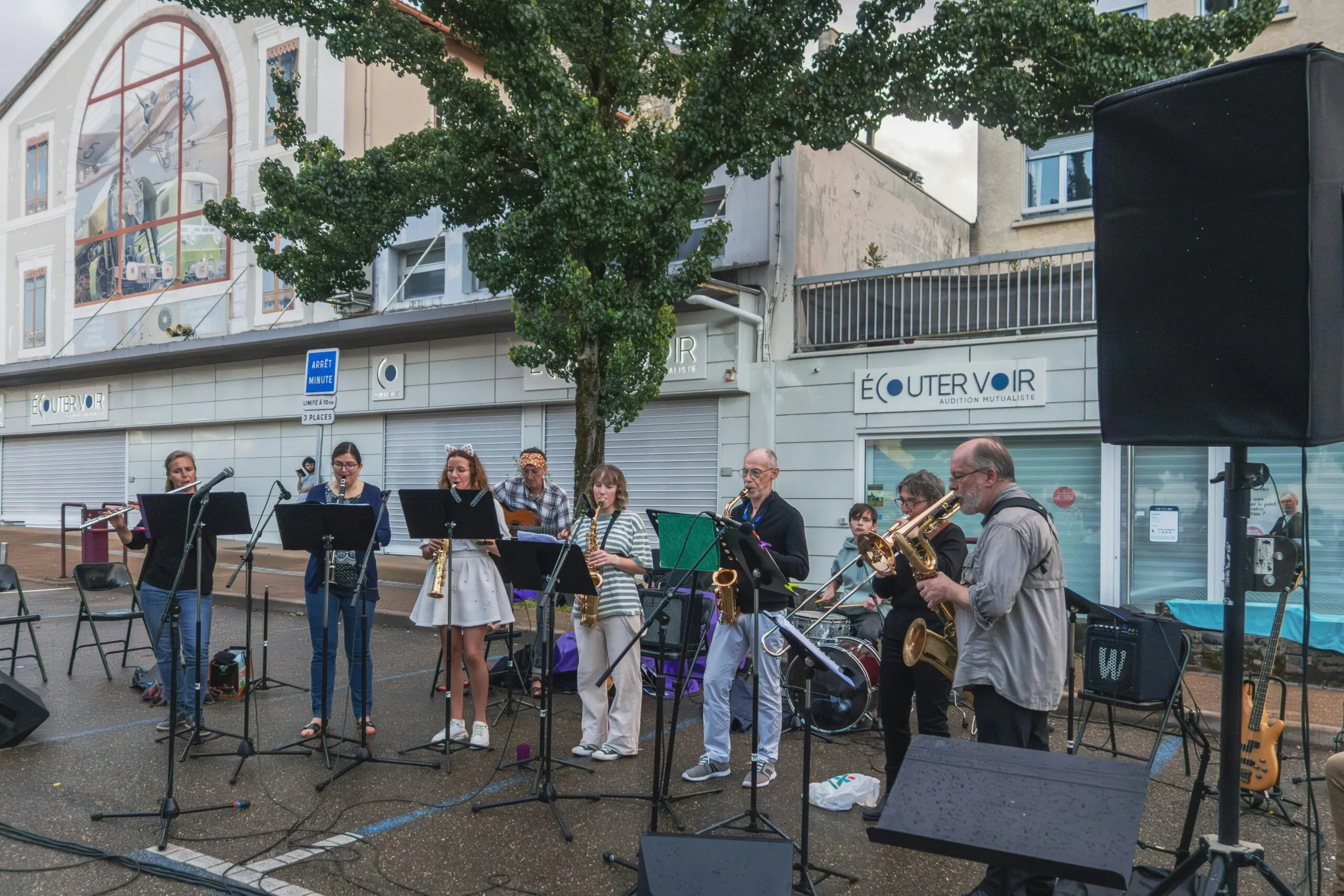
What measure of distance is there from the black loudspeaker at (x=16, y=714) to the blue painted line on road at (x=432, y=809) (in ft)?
10.1

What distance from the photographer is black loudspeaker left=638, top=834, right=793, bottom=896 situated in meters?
3.37

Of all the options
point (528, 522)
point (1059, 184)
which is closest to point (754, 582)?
point (528, 522)

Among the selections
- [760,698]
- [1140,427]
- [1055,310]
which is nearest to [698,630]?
[760,698]

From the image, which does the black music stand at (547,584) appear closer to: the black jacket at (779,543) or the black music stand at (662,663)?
the black music stand at (662,663)

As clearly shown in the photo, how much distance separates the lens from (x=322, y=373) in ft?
35.1

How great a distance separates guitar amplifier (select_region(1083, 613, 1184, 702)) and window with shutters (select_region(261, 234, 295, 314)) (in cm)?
1832

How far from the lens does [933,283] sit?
13.0 meters

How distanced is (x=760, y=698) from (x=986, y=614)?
7.37 feet

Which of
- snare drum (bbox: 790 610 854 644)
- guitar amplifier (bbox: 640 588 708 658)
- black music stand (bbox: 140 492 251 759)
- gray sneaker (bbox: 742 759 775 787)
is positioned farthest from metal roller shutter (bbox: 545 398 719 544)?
gray sneaker (bbox: 742 759 775 787)

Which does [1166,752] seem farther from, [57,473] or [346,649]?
[57,473]

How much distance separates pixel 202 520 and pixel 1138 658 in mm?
5639

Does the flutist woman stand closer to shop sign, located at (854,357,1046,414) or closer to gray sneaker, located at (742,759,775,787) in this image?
gray sneaker, located at (742,759,775,787)

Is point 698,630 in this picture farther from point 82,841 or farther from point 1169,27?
point 1169,27

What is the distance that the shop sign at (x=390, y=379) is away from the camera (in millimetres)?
18000
